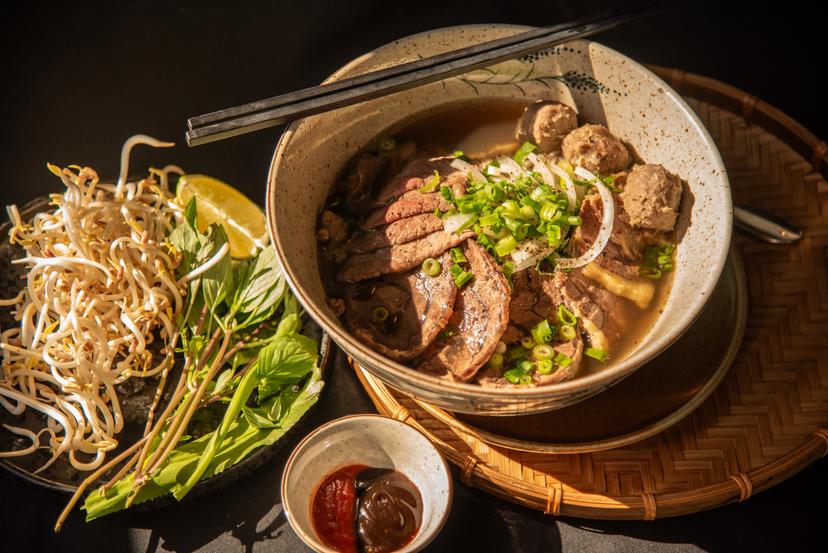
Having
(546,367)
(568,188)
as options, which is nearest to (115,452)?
(546,367)

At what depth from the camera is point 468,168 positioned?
9.98ft

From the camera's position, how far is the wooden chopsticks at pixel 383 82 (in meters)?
2.67

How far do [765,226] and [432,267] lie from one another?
1.42 meters

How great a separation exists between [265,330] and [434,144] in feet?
3.60

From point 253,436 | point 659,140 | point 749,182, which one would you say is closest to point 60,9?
point 253,436

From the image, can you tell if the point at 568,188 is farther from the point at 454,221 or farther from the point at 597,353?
the point at 597,353

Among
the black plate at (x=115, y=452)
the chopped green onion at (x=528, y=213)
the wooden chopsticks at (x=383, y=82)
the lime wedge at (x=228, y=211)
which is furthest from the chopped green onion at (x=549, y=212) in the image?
the lime wedge at (x=228, y=211)

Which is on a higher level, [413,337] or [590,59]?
[590,59]

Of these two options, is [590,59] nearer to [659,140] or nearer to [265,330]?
[659,140]

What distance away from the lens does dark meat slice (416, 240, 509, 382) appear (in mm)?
2658

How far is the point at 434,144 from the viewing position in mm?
3303

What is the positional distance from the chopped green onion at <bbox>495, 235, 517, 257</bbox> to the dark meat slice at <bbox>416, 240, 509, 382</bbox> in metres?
0.04

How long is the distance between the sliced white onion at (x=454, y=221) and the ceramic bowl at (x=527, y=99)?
0.55 metres

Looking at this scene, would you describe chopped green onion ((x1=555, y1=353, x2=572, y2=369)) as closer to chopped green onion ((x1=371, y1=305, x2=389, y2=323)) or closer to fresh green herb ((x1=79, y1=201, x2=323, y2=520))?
chopped green onion ((x1=371, y1=305, x2=389, y2=323))
